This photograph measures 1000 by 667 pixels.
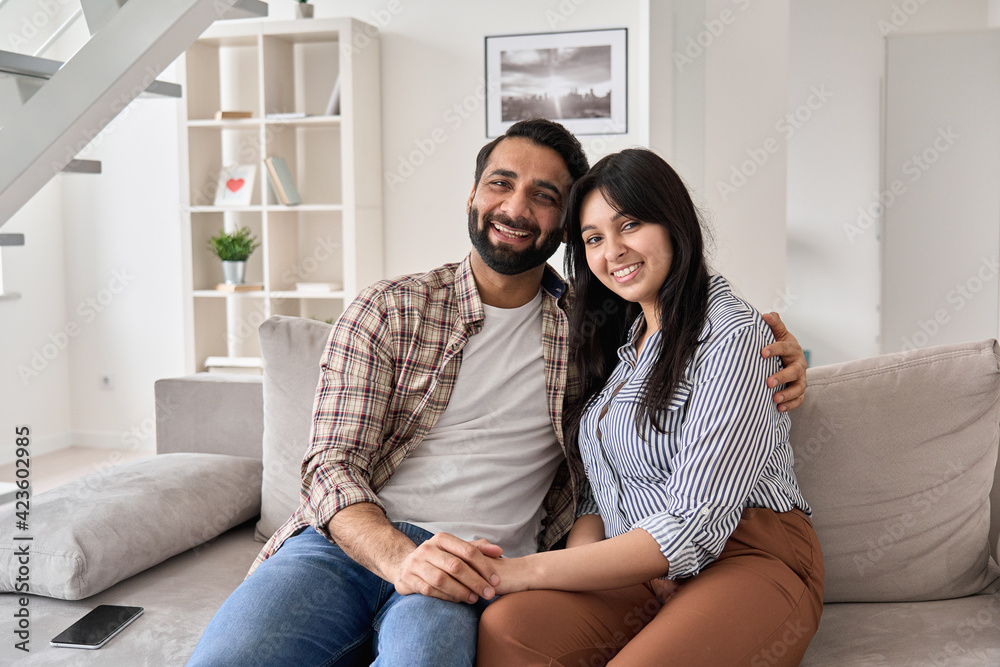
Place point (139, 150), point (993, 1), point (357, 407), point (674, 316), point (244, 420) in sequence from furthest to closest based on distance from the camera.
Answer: point (139, 150) < point (993, 1) < point (244, 420) < point (357, 407) < point (674, 316)

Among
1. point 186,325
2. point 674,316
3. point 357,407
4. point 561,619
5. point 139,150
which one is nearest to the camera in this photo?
point 561,619

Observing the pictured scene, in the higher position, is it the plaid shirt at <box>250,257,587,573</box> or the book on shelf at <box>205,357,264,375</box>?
the plaid shirt at <box>250,257,587,573</box>

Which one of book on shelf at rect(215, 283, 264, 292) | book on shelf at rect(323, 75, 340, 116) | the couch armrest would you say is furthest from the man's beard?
book on shelf at rect(215, 283, 264, 292)

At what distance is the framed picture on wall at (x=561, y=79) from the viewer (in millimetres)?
3975

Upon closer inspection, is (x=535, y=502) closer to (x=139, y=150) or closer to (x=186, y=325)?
(x=186, y=325)

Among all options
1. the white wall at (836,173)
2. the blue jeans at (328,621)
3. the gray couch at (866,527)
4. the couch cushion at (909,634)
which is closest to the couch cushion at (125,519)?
the gray couch at (866,527)

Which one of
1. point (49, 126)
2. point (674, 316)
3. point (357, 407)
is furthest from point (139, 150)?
point (674, 316)

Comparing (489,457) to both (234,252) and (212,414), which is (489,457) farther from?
(234,252)

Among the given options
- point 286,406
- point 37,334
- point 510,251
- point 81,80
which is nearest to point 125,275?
point 37,334

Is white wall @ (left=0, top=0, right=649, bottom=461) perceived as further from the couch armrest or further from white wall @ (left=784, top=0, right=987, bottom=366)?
the couch armrest

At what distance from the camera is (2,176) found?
2.06 metres

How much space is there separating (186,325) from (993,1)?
13.3 ft

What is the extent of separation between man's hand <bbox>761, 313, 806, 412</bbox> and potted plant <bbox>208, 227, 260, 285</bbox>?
127 inches

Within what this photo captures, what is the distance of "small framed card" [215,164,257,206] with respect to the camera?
4.14 meters
